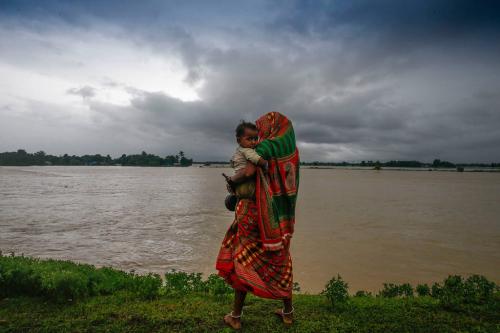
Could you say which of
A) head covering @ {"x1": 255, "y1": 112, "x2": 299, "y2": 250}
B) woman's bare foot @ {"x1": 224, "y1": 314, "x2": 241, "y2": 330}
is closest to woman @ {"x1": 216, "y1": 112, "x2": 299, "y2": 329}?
head covering @ {"x1": 255, "y1": 112, "x2": 299, "y2": 250}

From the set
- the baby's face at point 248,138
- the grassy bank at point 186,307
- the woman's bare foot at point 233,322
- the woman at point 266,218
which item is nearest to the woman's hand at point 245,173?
the woman at point 266,218

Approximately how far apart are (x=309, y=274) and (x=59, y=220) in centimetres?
1452

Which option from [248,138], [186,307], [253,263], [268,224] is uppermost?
[248,138]

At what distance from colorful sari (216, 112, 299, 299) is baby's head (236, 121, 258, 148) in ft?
0.29

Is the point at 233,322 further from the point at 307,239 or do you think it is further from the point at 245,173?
the point at 307,239

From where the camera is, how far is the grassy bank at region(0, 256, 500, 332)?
14.6ft

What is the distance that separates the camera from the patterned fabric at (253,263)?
407 cm

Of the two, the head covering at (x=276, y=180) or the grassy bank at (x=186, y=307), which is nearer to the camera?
the head covering at (x=276, y=180)

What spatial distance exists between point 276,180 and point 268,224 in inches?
20.5

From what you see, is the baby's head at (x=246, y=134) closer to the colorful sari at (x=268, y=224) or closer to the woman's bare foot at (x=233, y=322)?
the colorful sari at (x=268, y=224)

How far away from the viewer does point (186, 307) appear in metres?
5.05

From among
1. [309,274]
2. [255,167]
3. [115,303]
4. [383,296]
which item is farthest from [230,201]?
[309,274]

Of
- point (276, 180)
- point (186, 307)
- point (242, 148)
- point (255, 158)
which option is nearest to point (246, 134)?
point (242, 148)

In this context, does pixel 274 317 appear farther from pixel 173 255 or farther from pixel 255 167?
pixel 173 255
